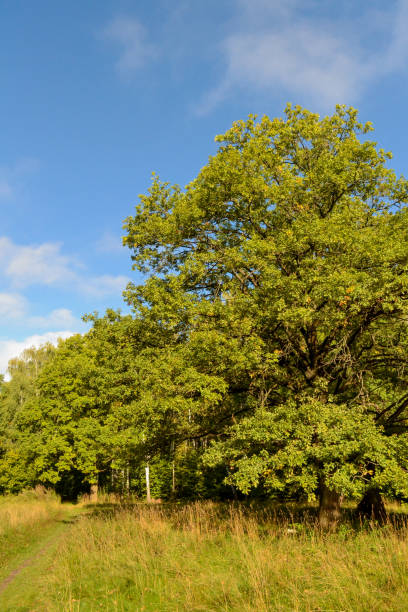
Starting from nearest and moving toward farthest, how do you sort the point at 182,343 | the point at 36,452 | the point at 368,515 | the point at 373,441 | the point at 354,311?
the point at 373,441 < the point at 354,311 < the point at 182,343 < the point at 368,515 < the point at 36,452

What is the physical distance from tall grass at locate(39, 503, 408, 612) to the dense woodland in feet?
4.61

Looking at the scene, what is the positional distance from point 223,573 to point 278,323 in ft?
22.1

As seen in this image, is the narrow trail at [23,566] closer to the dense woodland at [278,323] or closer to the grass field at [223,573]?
the grass field at [223,573]

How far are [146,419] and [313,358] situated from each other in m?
6.19

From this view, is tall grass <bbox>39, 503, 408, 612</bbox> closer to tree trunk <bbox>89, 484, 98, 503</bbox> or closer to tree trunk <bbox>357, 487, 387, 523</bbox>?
tree trunk <bbox>357, 487, 387, 523</bbox>

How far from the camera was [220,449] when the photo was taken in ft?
35.4

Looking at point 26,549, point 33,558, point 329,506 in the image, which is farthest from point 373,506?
point 26,549

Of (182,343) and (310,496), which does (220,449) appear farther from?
(182,343)

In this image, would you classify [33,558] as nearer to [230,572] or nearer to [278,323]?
[230,572]

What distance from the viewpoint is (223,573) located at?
8055 millimetres

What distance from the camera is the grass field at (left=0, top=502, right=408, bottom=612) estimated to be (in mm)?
6586

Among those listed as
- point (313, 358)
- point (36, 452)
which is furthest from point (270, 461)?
point (36, 452)

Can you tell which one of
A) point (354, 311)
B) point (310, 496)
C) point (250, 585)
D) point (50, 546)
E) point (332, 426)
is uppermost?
point (354, 311)

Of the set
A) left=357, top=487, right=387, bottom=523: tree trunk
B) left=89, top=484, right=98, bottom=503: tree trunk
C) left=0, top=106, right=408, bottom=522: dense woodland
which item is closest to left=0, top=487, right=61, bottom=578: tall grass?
left=0, top=106, right=408, bottom=522: dense woodland
